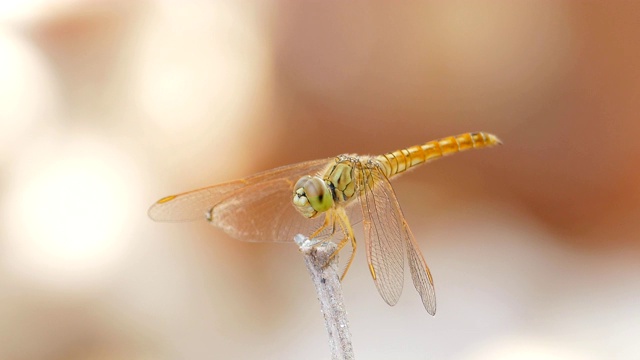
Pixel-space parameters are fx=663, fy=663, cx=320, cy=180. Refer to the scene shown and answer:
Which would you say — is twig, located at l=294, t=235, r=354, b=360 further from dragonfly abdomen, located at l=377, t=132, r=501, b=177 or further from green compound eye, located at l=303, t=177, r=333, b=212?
dragonfly abdomen, located at l=377, t=132, r=501, b=177

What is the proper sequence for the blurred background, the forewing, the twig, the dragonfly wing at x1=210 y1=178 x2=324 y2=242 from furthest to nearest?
1. the blurred background
2. the dragonfly wing at x1=210 y1=178 x2=324 y2=242
3. the forewing
4. the twig

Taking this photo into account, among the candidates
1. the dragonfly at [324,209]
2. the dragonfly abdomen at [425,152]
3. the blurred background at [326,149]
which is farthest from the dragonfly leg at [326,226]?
the blurred background at [326,149]

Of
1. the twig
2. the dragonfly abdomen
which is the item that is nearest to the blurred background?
the dragonfly abdomen

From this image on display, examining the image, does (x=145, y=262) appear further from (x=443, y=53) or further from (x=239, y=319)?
(x=443, y=53)

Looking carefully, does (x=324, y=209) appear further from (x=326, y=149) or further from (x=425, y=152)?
(x=326, y=149)

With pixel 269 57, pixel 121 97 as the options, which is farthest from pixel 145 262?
pixel 269 57

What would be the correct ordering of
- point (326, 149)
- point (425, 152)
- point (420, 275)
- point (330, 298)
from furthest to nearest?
point (326, 149)
point (425, 152)
point (420, 275)
point (330, 298)

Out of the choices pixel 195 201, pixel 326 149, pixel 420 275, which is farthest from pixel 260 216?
pixel 326 149

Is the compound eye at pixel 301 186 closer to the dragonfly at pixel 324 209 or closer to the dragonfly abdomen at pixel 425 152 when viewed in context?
the dragonfly at pixel 324 209
